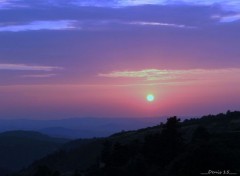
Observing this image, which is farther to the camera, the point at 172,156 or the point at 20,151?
the point at 20,151

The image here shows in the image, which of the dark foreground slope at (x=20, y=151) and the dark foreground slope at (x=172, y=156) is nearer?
the dark foreground slope at (x=172, y=156)

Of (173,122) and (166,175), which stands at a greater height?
(173,122)

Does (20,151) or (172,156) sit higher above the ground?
(172,156)

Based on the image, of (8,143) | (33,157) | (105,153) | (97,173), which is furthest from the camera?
(8,143)

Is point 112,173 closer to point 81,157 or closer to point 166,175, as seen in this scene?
point 166,175

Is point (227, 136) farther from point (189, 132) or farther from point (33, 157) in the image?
point (33, 157)

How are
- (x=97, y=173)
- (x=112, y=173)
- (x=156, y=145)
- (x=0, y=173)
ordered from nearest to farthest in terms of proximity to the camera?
(x=112, y=173) → (x=97, y=173) → (x=156, y=145) → (x=0, y=173)

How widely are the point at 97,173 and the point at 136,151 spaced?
16.8ft

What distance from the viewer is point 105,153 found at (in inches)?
1506

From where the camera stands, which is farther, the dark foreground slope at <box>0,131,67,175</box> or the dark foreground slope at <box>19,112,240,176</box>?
the dark foreground slope at <box>0,131,67,175</box>

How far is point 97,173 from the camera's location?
102 ft

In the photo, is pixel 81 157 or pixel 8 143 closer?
pixel 81 157

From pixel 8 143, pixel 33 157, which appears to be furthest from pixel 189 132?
pixel 8 143

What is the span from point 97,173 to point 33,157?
100704 mm
